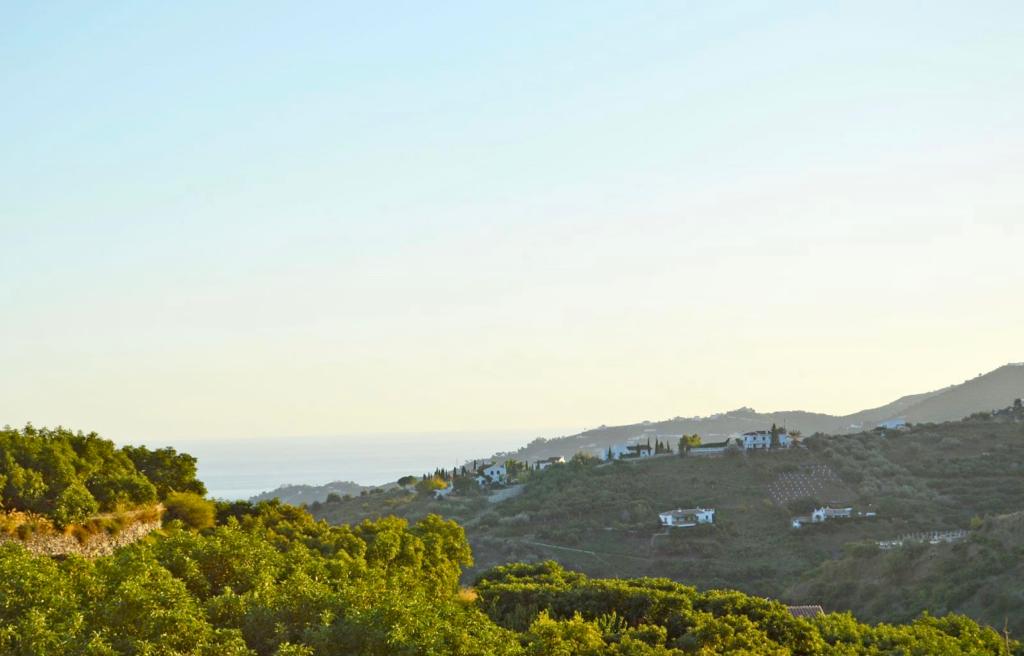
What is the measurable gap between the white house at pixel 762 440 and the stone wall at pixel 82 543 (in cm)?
6147

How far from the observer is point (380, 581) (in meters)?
21.8

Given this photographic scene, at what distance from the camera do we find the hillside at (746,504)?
189 feet

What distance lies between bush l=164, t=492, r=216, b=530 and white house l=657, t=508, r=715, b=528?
3829 centimetres

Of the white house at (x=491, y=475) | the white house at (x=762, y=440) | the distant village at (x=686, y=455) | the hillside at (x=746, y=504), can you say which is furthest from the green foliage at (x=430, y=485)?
the white house at (x=762, y=440)

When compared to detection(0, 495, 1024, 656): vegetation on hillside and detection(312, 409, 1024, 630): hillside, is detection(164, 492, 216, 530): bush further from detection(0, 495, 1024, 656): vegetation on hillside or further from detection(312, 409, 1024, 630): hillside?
detection(312, 409, 1024, 630): hillside

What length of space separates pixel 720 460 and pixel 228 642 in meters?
65.6

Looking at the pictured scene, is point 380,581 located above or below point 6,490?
below

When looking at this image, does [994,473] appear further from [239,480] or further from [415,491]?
[239,480]

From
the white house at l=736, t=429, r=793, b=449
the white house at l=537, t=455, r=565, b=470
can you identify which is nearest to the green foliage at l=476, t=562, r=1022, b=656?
the white house at l=736, t=429, r=793, b=449

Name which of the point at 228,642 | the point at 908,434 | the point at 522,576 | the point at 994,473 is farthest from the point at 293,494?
the point at 228,642

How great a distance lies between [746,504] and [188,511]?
44.8 metres

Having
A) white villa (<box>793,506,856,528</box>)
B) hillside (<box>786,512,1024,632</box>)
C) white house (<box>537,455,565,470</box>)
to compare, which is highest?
white house (<box>537,455,565,470</box>)

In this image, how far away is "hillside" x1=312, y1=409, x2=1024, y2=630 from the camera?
57.5 metres

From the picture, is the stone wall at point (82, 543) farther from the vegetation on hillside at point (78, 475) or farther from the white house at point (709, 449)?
the white house at point (709, 449)
